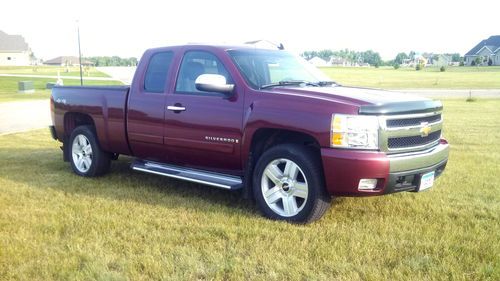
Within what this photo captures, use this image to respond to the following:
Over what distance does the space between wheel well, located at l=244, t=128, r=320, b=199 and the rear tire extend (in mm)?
2611

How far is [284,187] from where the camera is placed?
4.98 meters

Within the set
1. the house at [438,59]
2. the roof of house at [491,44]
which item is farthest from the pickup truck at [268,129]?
the house at [438,59]

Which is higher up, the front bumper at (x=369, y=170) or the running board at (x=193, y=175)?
the front bumper at (x=369, y=170)

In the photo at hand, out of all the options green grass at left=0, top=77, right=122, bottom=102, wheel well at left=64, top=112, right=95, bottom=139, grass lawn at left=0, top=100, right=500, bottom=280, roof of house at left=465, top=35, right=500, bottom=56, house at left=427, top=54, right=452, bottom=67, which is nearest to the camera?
grass lawn at left=0, top=100, right=500, bottom=280

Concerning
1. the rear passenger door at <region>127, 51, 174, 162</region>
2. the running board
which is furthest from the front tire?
the rear passenger door at <region>127, 51, 174, 162</region>

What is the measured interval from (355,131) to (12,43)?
11102 centimetres

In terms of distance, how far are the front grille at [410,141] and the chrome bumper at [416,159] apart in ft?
0.26

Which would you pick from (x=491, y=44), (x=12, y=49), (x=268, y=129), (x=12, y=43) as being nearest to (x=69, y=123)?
(x=268, y=129)

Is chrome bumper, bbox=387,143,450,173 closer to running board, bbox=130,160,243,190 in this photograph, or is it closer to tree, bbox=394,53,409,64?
running board, bbox=130,160,243,190

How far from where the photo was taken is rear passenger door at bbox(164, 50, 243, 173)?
209 inches

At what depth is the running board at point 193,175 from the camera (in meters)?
5.30

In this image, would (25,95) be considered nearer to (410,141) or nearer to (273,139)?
(273,139)

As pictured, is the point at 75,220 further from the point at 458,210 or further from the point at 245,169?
the point at 458,210

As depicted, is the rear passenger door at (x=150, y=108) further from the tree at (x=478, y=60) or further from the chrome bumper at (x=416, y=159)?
the tree at (x=478, y=60)
